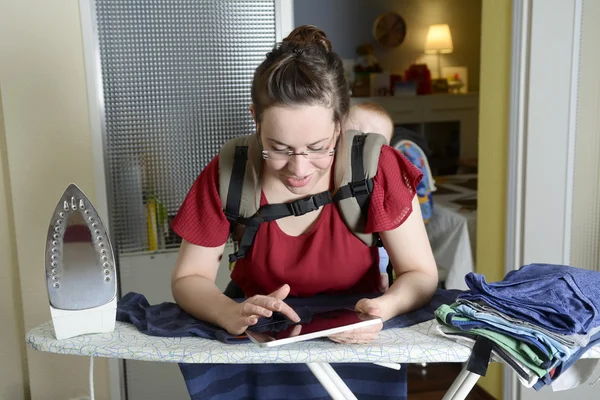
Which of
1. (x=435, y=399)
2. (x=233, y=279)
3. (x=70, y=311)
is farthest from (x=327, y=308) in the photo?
(x=435, y=399)

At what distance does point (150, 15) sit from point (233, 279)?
0.99m

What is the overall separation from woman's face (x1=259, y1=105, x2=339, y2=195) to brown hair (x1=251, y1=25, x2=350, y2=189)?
0.06ft

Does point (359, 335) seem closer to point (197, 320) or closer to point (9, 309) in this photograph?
point (197, 320)

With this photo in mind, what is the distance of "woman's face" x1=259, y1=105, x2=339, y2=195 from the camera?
1.29 meters

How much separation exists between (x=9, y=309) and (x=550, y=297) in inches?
68.5

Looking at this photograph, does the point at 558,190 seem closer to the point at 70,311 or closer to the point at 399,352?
the point at 399,352

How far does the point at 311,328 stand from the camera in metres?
1.18

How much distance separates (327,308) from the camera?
4.48ft

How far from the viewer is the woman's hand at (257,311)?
121 centimetres

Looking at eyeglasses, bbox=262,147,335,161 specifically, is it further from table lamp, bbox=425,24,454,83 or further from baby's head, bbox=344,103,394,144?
table lamp, bbox=425,24,454,83

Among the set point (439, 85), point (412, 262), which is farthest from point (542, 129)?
point (439, 85)

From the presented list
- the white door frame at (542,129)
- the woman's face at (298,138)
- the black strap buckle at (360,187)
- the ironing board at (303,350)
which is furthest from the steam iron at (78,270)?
the white door frame at (542,129)

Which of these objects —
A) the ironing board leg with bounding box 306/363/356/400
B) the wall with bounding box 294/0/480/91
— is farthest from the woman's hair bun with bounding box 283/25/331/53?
the wall with bounding box 294/0/480/91

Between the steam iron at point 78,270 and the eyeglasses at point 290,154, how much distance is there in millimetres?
338
